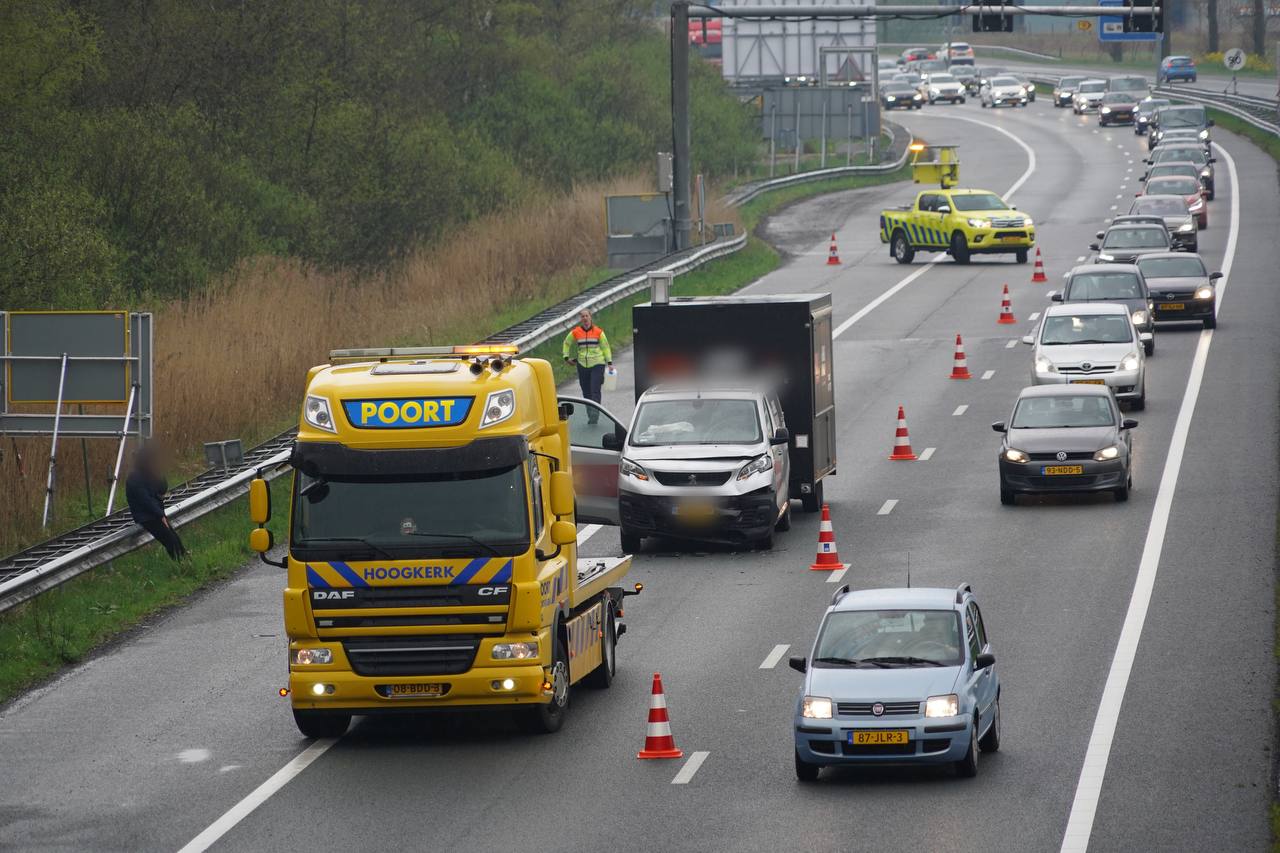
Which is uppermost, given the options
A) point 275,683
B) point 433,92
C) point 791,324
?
point 433,92

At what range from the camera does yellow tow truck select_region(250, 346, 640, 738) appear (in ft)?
50.2

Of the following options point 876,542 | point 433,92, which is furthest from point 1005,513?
point 433,92

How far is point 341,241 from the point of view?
4988 cm

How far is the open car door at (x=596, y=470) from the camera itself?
2442 cm

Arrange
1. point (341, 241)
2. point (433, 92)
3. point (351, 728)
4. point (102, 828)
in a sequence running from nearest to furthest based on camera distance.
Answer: point (102, 828), point (351, 728), point (341, 241), point (433, 92)

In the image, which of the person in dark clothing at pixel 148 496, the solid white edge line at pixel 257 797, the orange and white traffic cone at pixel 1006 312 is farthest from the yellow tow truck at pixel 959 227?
the solid white edge line at pixel 257 797

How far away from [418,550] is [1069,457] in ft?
41.3

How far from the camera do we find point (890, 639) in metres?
15.1

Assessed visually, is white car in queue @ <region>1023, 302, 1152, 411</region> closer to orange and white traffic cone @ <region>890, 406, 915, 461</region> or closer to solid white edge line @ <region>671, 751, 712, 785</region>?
orange and white traffic cone @ <region>890, 406, 915, 461</region>

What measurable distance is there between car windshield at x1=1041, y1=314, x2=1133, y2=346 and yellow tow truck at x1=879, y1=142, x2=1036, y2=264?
19068 mm

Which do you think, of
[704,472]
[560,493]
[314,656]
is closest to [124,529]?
[704,472]

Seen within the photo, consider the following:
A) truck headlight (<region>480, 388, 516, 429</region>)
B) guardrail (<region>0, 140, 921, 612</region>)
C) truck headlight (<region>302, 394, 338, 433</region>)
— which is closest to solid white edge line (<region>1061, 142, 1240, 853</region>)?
truck headlight (<region>480, 388, 516, 429</region>)

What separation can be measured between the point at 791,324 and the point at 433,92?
45.4m

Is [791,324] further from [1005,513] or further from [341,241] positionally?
[341,241]
